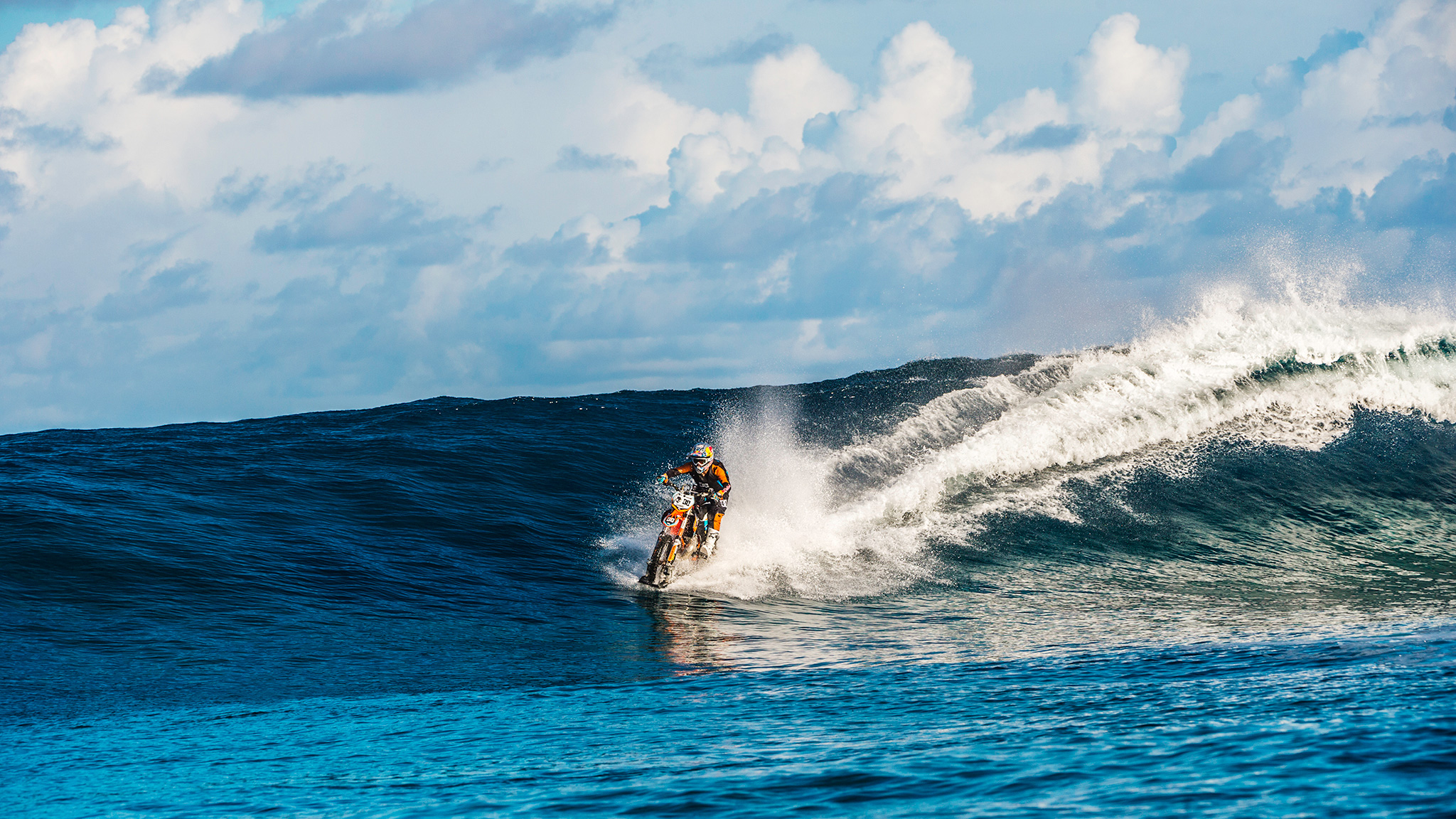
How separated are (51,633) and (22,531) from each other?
13.0ft

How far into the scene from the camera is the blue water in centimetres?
602

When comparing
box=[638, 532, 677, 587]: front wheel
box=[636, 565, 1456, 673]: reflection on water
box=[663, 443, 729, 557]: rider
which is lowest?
box=[636, 565, 1456, 673]: reflection on water

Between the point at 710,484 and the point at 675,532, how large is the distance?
93 centimetres

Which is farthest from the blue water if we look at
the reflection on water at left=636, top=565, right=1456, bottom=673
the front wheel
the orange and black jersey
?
the orange and black jersey

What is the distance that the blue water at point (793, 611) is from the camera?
6.02 meters

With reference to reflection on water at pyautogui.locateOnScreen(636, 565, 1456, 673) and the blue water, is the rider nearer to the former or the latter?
the blue water

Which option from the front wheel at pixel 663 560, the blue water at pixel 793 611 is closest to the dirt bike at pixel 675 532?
the front wheel at pixel 663 560

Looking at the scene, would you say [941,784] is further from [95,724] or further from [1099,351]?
[1099,351]

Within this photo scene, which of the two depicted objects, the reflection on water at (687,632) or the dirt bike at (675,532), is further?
the dirt bike at (675,532)

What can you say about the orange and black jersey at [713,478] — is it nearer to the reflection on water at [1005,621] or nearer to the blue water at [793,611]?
the blue water at [793,611]

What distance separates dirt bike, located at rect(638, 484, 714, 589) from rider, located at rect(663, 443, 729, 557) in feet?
0.22

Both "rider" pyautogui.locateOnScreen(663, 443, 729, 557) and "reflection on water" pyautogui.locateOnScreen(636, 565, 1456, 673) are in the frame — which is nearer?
"reflection on water" pyautogui.locateOnScreen(636, 565, 1456, 673)

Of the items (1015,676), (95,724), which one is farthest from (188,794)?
(1015,676)

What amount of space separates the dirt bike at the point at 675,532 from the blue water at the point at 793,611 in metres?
0.31
